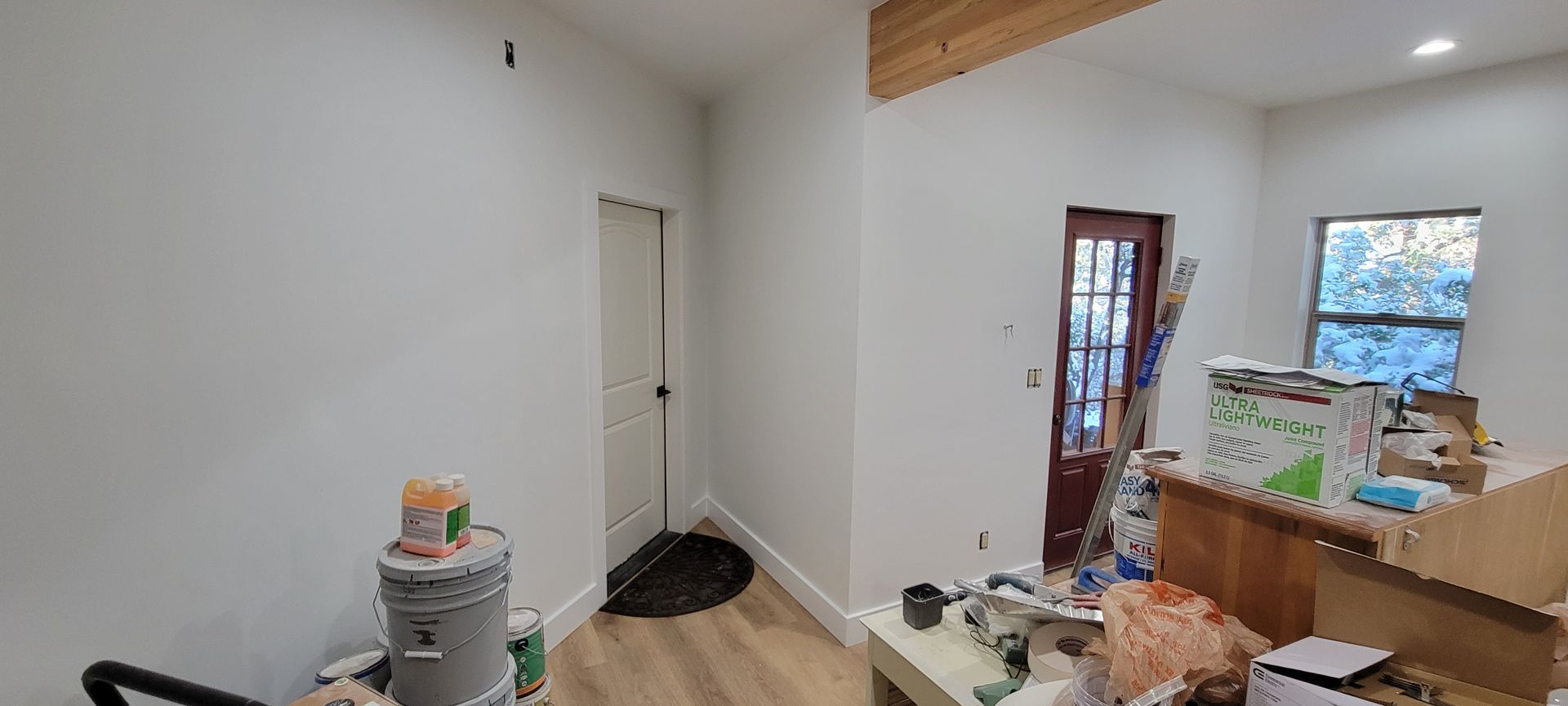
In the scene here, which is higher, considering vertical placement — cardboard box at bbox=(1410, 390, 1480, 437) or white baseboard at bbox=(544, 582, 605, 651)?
cardboard box at bbox=(1410, 390, 1480, 437)

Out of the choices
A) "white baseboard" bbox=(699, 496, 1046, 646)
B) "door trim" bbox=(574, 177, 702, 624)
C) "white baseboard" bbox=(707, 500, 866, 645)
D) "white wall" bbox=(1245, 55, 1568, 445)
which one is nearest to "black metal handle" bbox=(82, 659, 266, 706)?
"door trim" bbox=(574, 177, 702, 624)

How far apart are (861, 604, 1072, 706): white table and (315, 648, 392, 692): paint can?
4.33 feet

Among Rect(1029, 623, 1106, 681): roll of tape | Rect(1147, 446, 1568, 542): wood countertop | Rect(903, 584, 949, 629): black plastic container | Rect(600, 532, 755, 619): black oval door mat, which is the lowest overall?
Rect(600, 532, 755, 619): black oval door mat

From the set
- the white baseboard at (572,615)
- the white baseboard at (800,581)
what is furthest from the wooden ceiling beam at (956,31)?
the white baseboard at (572,615)

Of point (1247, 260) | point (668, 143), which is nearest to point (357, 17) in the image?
point (668, 143)

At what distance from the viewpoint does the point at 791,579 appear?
128 inches

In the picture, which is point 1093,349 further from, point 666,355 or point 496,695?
point 496,695

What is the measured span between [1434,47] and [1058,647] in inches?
138

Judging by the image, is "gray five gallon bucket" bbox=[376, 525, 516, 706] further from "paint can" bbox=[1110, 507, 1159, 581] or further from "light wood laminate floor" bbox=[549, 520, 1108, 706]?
"paint can" bbox=[1110, 507, 1159, 581]

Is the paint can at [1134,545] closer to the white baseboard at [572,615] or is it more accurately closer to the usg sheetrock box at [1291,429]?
the usg sheetrock box at [1291,429]

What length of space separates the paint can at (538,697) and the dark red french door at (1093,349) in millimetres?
2691

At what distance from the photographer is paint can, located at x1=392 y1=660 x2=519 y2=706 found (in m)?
1.58

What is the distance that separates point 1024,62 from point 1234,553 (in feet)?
7.96

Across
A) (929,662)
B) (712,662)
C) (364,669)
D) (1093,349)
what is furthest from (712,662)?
(1093,349)
